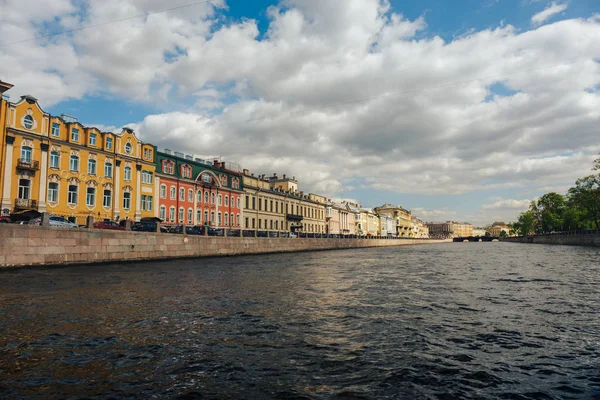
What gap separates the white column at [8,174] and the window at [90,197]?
6992mm

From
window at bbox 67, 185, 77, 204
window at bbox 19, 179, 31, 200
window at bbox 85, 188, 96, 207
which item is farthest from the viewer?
window at bbox 85, 188, 96, 207

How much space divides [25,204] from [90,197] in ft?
Result: 21.7

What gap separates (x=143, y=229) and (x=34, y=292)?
57.3 ft

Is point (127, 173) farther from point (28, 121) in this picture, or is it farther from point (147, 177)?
point (28, 121)

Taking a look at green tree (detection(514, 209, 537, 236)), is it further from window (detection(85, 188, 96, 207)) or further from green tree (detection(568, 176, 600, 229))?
window (detection(85, 188, 96, 207))

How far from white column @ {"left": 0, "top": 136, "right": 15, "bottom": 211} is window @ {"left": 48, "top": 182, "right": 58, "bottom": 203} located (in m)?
3.25

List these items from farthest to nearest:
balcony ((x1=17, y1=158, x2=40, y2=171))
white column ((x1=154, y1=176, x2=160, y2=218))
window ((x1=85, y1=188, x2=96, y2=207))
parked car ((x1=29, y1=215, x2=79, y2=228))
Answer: white column ((x1=154, y1=176, x2=160, y2=218)) < window ((x1=85, y1=188, x2=96, y2=207)) < balcony ((x1=17, y1=158, x2=40, y2=171)) < parked car ((x1=29, y1=215, x2=79, y2=228))

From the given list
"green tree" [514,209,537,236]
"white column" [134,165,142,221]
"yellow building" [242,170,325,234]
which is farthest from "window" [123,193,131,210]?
"green tree" [514,209,537,236]

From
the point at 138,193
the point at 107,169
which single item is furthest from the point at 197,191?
the point at 107,169

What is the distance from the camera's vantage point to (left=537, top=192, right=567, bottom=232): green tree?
110 m

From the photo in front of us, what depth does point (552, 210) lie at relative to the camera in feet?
370

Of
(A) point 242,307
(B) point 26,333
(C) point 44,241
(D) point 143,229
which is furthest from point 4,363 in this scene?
(D) point 143,229

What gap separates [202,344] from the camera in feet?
22.7

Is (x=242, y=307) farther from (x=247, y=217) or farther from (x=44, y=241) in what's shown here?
(x=247, y=217)
